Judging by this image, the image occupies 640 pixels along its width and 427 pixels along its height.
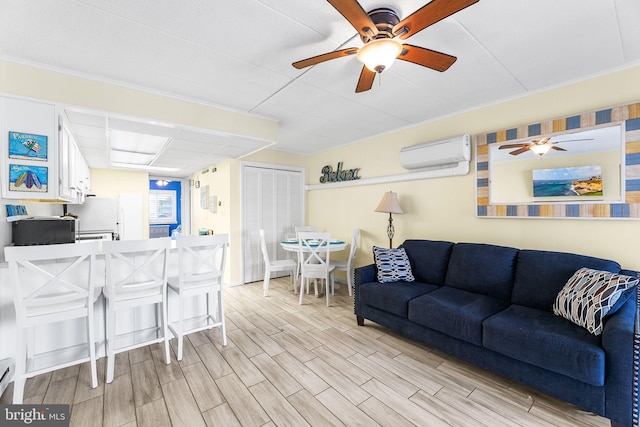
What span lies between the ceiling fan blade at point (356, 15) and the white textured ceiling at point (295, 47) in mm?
229

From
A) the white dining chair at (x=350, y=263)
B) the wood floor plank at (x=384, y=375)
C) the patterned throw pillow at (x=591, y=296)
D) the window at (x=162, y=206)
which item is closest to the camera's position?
the patterned throw pillow at (x=591, y=296)

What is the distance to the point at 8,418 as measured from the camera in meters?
1.61

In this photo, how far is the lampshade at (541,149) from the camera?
2.69 metres

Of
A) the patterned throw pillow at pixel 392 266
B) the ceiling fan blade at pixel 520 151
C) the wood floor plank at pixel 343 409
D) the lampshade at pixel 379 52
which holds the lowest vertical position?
the wood floor plank at pixel 343 409

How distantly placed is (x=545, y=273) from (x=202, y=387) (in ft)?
9.73

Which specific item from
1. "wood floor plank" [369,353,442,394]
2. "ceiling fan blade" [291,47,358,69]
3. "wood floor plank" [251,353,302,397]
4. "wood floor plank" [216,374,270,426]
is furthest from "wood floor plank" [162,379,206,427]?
"ceiling fan blade" [291,47,358,69]

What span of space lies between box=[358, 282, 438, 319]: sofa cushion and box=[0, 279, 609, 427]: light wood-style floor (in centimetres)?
34

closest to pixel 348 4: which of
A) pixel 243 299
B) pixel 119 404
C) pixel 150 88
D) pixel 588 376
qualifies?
pixel 150 88

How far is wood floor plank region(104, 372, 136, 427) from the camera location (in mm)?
1710

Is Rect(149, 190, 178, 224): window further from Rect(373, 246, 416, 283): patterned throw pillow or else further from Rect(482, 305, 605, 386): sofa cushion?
Rect(482, 305, 605, 386): sofa cushion

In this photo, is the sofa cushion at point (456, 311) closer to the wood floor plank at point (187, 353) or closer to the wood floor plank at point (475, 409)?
the wood floor plank at point (475, 409)

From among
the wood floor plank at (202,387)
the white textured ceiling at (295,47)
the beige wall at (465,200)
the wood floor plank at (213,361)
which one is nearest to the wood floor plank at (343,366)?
the wood floor plank at (213,361)

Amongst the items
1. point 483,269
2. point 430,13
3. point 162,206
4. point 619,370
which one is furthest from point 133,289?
point 162,206

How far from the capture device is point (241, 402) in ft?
6.16
